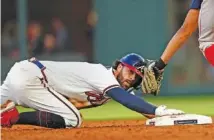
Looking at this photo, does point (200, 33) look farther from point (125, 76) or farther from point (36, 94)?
point (36, 94)

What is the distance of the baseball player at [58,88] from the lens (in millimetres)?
6875

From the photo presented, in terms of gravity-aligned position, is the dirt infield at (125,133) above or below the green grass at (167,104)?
above

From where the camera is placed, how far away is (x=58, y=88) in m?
6.98

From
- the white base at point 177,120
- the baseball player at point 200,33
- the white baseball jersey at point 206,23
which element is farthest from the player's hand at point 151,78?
the white baseball jersey at point 206,23

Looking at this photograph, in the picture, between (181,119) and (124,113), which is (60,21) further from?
(181,119)

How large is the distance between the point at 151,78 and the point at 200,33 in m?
0.66

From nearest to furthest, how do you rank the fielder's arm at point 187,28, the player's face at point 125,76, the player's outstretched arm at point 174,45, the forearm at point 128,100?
the forearm at point 128,100 → the player's face at point 125,76 → the player's outstretched arm at point 174,45 → the fielder's arm at point 187,28

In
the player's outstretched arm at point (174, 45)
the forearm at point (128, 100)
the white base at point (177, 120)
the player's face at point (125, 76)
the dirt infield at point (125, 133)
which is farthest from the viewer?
the player's outstretched arm at point (174, 45)

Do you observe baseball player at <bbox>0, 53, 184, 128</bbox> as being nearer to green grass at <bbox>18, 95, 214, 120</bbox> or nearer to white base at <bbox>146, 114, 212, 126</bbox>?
white base at <bbox>146, 114, 212, 126</bbox>

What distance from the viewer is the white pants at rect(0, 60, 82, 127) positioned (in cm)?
693

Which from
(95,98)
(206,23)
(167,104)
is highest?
(206,23)

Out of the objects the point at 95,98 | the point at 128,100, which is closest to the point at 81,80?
the point at 95,98

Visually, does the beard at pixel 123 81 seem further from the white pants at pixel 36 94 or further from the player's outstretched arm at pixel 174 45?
the white pants at pixel 36 94

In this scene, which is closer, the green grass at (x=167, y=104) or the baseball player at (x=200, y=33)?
the baseball player at (x=200, y=33)
